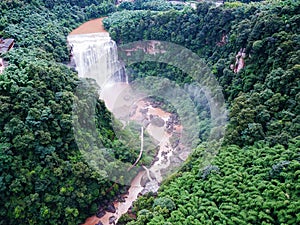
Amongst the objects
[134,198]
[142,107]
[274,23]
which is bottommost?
[134,198]

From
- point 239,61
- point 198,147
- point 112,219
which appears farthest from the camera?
point 239,61

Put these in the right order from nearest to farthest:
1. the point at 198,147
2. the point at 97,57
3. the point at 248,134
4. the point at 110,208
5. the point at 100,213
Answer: the point at 248,134 → the point at 100,213 → the point at 110,208 → the point at 198,147 → the point at 97,57

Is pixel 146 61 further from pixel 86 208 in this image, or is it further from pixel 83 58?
pixel 86 208

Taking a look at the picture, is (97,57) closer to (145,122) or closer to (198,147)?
(145,122)

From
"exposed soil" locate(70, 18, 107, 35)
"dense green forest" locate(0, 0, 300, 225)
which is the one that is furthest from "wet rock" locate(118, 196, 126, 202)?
"exposed soil" locate(70, 18, 107, 35)

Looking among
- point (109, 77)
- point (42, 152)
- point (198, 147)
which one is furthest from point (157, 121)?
point (42, 152)

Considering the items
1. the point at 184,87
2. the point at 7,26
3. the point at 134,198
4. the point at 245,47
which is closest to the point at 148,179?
the point at 134,198
